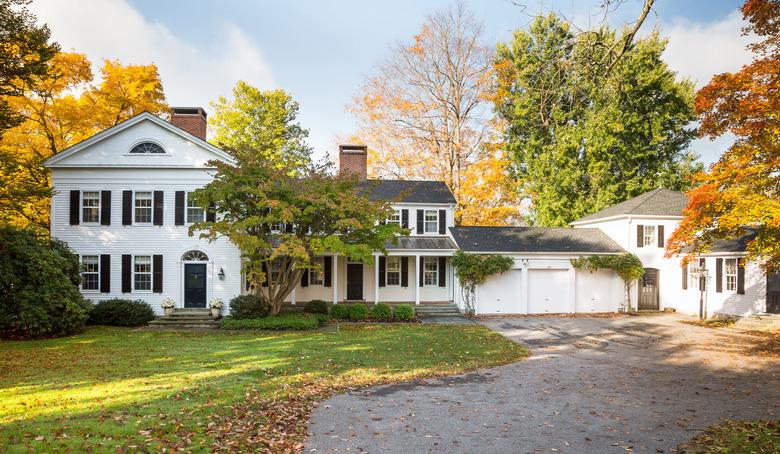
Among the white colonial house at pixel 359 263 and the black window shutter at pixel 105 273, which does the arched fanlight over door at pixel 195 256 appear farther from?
the black window shutter at pixel 105 273

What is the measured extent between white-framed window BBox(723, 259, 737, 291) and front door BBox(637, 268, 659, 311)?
3.09 meters

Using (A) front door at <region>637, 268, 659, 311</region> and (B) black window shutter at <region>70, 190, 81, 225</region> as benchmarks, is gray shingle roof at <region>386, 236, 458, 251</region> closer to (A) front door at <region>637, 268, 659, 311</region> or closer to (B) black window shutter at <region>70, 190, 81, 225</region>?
(A) front door at <region>637, 268, 659, 311</region>

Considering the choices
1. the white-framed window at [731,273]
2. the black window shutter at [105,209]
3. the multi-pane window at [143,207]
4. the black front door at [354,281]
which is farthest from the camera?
the black front door at [354,281]

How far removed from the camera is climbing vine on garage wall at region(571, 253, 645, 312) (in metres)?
22.6

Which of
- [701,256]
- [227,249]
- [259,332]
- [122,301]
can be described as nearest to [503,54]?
[701,256]

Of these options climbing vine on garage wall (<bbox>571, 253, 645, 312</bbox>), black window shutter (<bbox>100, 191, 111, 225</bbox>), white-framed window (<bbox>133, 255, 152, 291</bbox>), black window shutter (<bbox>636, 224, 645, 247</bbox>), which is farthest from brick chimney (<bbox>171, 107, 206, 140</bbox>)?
black window shutter (<bbox>636, 224, 645, 247</bbox>)

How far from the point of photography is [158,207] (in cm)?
1981

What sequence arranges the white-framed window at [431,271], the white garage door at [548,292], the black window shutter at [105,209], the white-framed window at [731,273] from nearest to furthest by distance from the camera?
the black window shutter at [105,209]
the white-framed window at [731,273]
the white garage door at [548,292]
the white-framed window at [431,271]

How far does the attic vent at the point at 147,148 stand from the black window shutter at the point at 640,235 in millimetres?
23185

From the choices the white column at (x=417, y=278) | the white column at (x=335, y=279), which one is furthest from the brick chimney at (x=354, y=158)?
A: the white column at (x=417, y=278)

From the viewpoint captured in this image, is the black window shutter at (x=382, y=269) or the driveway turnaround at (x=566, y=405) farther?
the black window shutter at (x=382, y=269)

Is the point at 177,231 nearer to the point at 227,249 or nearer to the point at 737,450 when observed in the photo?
the point at 227,249

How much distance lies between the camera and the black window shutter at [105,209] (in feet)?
64.4

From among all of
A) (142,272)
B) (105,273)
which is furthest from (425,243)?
(105,273)
